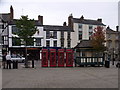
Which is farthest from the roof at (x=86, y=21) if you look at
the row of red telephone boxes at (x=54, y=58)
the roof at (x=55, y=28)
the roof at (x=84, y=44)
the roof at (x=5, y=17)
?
the row of red telephone boxes at (x=54, y=58)

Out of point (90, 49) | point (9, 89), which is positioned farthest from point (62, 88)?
point (90, 49)

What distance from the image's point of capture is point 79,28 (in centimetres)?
5578

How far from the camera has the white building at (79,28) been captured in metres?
54.8

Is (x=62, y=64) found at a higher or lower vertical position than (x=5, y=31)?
lower

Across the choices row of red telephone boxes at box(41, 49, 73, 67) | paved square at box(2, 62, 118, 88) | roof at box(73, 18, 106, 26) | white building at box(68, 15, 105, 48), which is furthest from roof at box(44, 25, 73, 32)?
paved square at box(2, 62, 118, 88)

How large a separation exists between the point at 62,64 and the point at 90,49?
18.0 ft

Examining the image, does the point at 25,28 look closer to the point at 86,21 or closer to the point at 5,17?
the point at 5,17

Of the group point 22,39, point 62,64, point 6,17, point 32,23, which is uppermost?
point 6,17

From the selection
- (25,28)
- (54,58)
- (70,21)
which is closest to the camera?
(25,28)

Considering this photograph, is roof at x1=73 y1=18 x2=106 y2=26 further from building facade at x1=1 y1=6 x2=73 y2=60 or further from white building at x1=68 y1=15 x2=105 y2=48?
building facade at x1=1 y1=6 x2=73 y2=60

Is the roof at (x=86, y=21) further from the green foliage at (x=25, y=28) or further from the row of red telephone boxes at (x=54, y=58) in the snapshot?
the green foliage at (x=25, y=28)

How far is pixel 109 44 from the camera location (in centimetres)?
6384

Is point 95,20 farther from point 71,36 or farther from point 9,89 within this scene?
point 9,89

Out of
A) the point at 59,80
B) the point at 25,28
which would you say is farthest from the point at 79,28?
the point at 59,80
